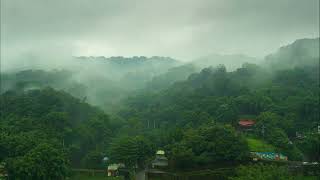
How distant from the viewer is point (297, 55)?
12238 cm

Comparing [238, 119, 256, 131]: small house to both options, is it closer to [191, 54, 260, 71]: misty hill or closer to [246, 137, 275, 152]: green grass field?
[246, 137, 275, 152]: green grass field

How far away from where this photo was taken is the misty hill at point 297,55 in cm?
11488

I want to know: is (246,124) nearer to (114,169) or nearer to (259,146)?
(259,146)

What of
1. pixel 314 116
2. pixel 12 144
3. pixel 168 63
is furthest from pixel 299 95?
pixel 168 63

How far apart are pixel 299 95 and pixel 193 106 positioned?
56.4ft

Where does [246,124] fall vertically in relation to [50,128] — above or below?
below

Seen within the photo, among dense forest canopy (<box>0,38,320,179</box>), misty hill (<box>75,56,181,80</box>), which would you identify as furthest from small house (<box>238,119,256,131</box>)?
misty hill (<box>75,56,181,80</box>)

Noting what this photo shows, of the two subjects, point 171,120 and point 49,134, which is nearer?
point 49,134

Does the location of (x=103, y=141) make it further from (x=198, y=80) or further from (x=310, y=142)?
(x=198, y=80)

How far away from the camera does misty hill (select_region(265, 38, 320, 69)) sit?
11488 centimetres

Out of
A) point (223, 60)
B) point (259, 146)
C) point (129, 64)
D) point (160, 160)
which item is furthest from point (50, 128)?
point (129, 64)

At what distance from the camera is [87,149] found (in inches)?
2584

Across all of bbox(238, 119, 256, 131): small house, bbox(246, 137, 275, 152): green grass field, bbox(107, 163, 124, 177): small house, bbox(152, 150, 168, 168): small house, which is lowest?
bbox(107, 163, 124, 177): small house

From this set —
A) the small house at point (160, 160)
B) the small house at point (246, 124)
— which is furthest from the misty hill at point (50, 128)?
the small house at point (246, 124)
